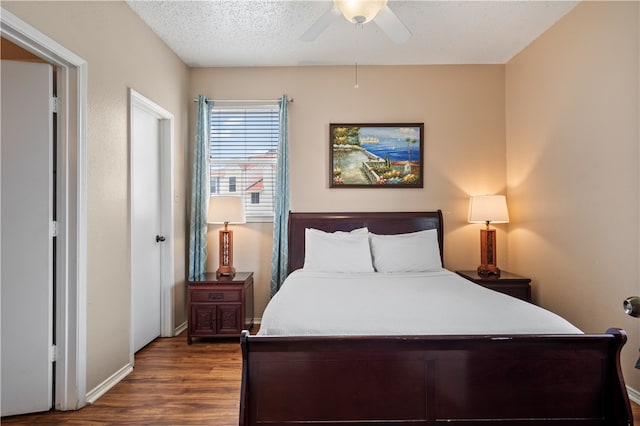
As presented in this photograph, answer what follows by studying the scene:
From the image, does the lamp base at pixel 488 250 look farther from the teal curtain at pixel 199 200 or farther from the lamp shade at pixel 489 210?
the teal curtain at pixel 199 200

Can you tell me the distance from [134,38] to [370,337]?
304 centimetres

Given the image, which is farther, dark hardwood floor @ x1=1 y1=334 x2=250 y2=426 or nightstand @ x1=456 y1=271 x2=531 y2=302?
nightstand @ x1=456 y1=271 x2=531 y2=302

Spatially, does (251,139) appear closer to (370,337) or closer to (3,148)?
(3,148)

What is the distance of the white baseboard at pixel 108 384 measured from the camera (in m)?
2.44

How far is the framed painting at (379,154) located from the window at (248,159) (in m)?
0.75

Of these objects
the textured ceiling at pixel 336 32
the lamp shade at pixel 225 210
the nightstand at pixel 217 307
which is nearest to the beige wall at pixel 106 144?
the textured ceiling at pixel 336 32

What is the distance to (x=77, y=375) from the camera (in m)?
2.33

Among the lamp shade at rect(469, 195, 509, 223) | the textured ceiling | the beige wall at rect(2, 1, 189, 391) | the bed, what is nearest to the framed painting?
the lamp shade at rect(469, 195, 509, 223)

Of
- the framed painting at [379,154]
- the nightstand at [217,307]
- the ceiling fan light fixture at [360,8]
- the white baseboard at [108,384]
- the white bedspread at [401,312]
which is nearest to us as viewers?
the white bedspread at [401,312]

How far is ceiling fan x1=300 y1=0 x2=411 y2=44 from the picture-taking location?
7.23 feet

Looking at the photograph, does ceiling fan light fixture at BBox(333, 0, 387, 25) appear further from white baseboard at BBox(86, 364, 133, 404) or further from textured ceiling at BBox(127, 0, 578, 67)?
white baseboard at BBox(86, 364, 133, 404)

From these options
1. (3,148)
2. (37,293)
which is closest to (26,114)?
(3,148)

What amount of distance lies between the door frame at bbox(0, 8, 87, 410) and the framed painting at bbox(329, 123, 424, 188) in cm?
246

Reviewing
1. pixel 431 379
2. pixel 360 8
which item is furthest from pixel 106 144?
pixel 431 379
